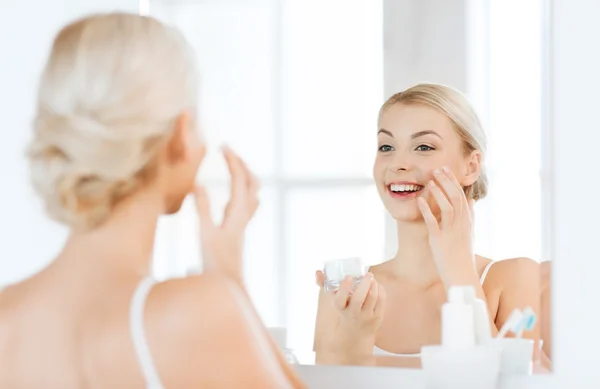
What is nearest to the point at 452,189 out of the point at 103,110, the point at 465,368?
the point at 465,368

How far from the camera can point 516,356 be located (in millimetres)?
1084

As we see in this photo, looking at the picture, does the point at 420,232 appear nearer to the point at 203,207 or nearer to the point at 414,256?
the point at 414,256

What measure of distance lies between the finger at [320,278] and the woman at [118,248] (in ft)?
0.76

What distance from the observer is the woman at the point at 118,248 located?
86 centimetres

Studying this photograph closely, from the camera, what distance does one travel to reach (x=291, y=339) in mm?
1209

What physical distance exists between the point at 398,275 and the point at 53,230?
1.95 feet

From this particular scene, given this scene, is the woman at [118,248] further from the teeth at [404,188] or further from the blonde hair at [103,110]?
the teeth at [404,188]

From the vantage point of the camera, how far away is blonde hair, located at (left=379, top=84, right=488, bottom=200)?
1122 millimetres

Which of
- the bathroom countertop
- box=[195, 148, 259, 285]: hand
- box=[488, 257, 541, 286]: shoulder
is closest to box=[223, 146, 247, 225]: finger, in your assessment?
box=[195, 148, 259, 285]: hand

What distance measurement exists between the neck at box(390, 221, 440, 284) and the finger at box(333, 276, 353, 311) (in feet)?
0.21

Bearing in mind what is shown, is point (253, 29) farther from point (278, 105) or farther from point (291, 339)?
point (291, 339)

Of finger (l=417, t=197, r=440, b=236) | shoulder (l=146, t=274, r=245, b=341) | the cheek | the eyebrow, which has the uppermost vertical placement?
the eyebrow

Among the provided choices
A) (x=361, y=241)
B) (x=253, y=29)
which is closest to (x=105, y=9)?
(x=253, y=29)

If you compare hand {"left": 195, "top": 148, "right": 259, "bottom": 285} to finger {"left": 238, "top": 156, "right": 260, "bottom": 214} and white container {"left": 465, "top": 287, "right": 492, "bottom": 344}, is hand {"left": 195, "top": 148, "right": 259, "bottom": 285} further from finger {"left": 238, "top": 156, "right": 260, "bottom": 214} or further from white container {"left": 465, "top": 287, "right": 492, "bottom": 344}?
white container {"left": 465, "top": 287, "right": 492, "bottom": 344}
